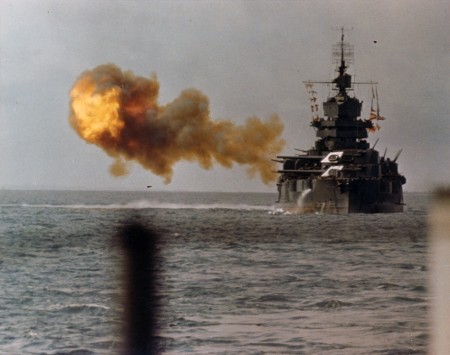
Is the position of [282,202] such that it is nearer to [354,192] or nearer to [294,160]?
[294,160]

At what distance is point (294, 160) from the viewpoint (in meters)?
96.4

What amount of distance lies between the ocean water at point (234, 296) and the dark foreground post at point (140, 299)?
33 centimetres

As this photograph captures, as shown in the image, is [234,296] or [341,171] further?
[341,171]

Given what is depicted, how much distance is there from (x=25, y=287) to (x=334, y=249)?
22.3 m

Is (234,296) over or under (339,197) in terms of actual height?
under

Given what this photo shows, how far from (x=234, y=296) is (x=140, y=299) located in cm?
306

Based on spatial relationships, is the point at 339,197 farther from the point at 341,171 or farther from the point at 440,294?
the point at 440,294

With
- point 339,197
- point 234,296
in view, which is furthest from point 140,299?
point 339,197

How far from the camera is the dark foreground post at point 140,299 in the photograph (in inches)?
993

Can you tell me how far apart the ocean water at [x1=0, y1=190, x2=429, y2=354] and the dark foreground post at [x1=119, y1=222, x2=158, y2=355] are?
0.33 metres

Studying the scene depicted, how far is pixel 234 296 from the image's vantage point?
106 feet

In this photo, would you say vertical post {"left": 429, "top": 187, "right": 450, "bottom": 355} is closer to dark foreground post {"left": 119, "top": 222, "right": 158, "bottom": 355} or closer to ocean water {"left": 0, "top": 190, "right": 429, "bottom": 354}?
ocean water {"left": 0, "top": 190, "right": 429, "bottom": 354}

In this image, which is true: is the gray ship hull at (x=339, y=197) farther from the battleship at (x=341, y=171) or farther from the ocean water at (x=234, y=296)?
the ocean water at (x=234, y=296)

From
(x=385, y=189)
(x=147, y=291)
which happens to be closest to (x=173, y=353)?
(x=147, y=291)
